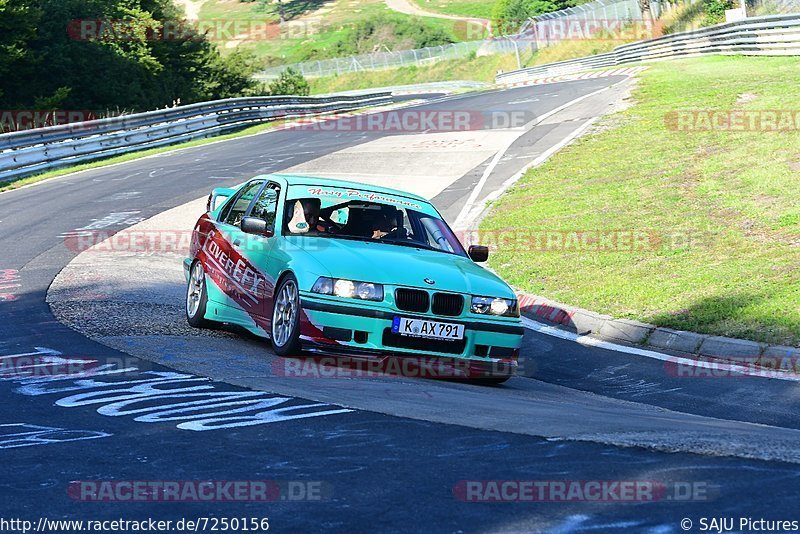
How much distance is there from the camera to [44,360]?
8805 millimetres

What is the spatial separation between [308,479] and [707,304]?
777 cm

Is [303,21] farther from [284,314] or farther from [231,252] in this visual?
[284,314]

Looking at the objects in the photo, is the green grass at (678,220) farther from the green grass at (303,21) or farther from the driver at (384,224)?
the green grass at (303,21)

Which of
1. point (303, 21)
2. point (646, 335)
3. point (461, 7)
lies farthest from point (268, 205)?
point (461, 7)

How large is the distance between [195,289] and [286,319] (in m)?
2.30

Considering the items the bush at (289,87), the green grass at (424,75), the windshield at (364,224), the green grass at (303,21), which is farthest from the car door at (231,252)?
the green grass at (303,21)

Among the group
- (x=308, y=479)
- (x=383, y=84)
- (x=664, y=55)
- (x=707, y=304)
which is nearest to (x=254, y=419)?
(x=308, y=479)

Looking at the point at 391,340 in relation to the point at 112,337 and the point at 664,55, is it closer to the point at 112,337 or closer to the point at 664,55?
the point at 112,337

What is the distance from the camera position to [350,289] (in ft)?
29.4

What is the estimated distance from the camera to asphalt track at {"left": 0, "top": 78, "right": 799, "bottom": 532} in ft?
15.1

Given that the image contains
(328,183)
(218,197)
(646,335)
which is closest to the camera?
(328,183)

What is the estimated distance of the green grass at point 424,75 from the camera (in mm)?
83812

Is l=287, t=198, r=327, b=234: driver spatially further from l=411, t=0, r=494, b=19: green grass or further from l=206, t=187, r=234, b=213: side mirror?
l=411, t=0, r=494, b=19: green grass

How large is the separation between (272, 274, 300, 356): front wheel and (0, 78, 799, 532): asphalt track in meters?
0.51
